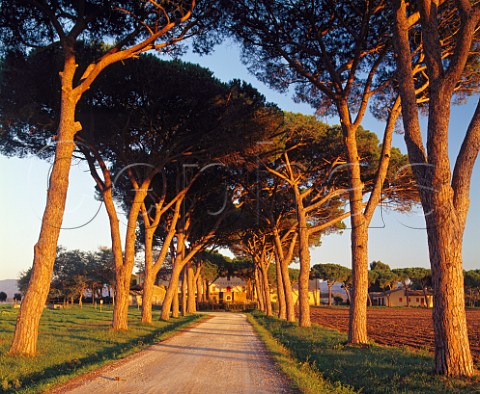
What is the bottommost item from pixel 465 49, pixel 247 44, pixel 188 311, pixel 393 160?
pixel 188 311

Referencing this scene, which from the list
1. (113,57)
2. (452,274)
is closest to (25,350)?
(113,57)

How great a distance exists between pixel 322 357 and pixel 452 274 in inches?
149

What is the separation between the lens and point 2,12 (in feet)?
44.5

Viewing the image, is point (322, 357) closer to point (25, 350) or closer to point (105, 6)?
point (25, 350)

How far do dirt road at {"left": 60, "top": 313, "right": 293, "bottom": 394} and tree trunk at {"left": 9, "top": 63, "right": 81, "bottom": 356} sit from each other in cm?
220

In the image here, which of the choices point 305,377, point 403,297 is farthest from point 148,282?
point 403,297

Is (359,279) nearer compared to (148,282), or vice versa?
(359,279)

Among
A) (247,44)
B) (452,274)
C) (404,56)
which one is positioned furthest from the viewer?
(247,44)

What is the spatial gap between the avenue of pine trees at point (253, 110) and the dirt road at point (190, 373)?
2.54 meters

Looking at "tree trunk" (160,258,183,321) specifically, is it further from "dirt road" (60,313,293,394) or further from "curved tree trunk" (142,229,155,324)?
"dirt road" (60,313,293,394)

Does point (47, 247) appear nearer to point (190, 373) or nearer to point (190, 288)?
point (190, 373)

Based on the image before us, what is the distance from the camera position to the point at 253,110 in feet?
61.5

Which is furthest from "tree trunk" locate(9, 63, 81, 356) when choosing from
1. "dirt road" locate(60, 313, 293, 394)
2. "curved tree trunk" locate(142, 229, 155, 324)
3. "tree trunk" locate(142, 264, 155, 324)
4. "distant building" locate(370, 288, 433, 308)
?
"distant building" locate(370, 288, 433, 308)

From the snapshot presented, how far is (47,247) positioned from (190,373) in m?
4.46
